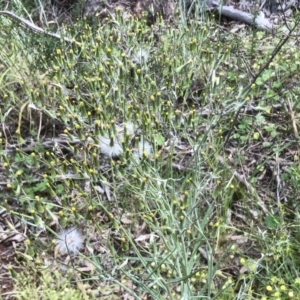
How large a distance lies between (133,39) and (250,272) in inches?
46.1

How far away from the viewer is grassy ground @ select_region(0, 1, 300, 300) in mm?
1951

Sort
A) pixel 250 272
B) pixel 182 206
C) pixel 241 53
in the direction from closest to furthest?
pixel 182 206 → pixel 250 272 → pixel 241 53

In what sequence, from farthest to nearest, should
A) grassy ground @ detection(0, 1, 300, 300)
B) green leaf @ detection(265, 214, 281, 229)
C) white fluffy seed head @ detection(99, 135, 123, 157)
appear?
green leaf @ detection(265, 214, 281, 229)
white fluffy seed head @ detection(99, 135, 123, 157)
grassy ground @ detection(0, 1, 300, 300)

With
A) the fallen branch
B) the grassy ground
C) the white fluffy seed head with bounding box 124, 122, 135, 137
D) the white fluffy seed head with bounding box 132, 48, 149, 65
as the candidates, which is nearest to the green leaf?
the grassy ground

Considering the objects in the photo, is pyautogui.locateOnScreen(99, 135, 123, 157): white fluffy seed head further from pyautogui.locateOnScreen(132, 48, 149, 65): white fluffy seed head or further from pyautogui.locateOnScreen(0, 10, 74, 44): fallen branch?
pyautogui.locateOnScreen(0, 10, 74, 44): fallen branch

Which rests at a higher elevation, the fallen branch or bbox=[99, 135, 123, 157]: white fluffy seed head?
bbox=[99, 135, 123, 157]: white fluffy seed head

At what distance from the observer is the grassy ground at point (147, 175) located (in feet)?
6.40

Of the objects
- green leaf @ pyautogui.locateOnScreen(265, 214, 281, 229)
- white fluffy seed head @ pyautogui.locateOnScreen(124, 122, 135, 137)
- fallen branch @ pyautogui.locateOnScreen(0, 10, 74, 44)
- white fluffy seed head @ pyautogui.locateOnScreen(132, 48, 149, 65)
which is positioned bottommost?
green leaf @ pyautogui.locateOnScreen(265, 214, 281, 229)

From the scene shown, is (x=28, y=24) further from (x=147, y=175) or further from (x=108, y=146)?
(x=147, y=175)

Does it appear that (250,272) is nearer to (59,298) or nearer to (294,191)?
(294,191)

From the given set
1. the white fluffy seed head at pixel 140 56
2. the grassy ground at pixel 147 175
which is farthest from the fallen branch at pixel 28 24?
the white fluffy seed head at pixel 140 56

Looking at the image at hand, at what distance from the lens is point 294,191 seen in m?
2.51

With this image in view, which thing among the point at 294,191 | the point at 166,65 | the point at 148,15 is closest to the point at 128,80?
the point at 166,65

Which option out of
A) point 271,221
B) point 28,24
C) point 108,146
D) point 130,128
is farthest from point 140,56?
point 28,24
